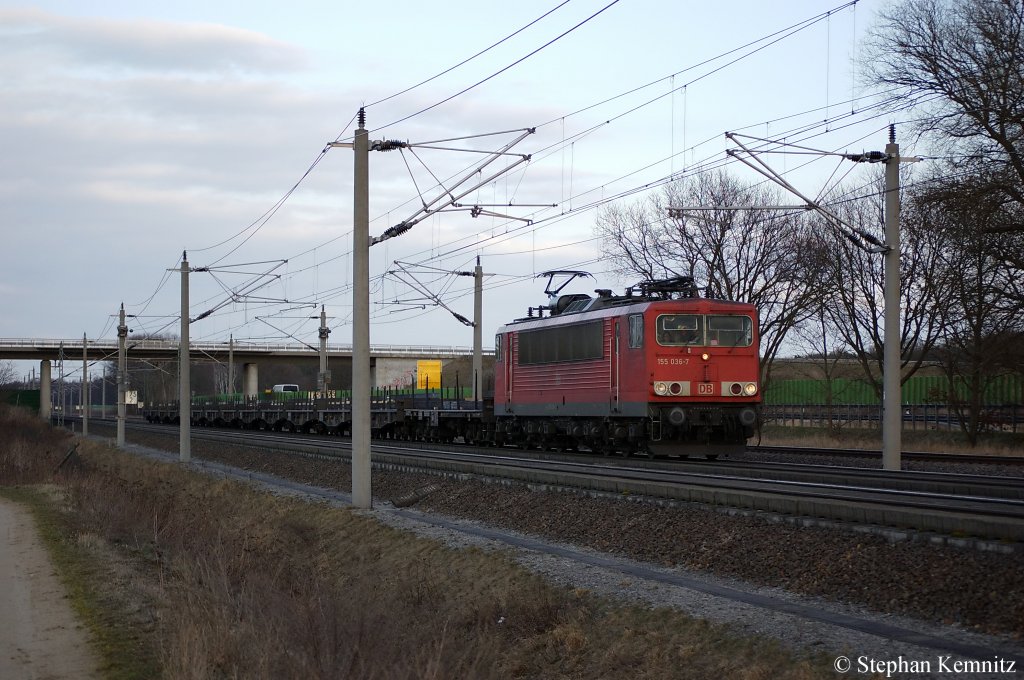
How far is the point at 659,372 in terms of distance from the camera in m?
25.3

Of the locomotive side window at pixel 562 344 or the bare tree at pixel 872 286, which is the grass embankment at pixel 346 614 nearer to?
the locomotive side window at pixel 562 344

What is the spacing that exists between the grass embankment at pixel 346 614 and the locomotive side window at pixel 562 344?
9.93 m

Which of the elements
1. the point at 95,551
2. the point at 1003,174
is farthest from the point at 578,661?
the point at 1003,174

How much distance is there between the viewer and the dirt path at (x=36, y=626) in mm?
9094

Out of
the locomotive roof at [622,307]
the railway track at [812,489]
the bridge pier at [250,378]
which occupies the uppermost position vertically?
the locomotive roof at [622,307]

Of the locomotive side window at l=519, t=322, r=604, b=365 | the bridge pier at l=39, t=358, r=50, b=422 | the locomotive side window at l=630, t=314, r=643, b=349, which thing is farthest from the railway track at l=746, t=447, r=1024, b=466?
the bridge pier at l=39, t=358, r=50, b=422

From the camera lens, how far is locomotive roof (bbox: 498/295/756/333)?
84.8ft

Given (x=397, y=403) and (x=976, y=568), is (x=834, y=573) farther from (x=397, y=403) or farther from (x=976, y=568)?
(x=397, y=403)

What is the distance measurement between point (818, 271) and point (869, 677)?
128 feet

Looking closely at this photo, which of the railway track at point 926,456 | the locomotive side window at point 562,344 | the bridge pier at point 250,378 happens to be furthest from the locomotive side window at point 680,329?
the bridge pier at point 250,378

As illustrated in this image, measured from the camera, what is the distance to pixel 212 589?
36.8ft

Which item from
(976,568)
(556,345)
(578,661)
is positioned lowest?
(578,661)

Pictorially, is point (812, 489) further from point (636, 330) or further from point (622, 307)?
point (622, 307)

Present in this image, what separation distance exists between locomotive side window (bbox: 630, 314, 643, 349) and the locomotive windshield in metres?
0.44
